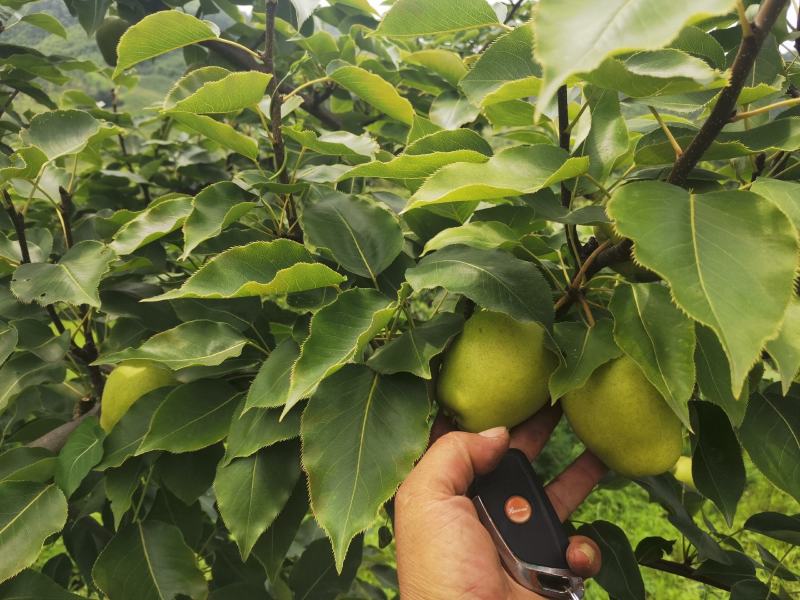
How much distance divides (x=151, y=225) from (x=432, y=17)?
0.54 m

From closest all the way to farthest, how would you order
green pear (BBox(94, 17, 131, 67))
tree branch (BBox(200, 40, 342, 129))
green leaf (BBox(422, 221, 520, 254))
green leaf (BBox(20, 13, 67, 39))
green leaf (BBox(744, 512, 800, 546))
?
green leaf (BBox(422, 221, 520, 254)) → green leaf (BBox(744, 512, 800, 546)) → tree branch (BBox(200, 40, 342, 129)) → green leaf (BBox(20, 13, 67, 39)) → green pear (BBox(94, 17, 131, 67))

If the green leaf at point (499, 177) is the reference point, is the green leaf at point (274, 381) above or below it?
below

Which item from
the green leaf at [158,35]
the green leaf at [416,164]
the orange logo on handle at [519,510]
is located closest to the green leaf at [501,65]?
the green leaf at [416,164]

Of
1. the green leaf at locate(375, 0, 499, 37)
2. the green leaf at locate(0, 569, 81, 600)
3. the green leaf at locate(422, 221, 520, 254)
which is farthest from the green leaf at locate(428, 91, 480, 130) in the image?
the green leaf at locate(0, 569, 81, 600)

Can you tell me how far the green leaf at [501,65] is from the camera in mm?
771

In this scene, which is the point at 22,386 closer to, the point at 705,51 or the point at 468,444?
the point at 468,444

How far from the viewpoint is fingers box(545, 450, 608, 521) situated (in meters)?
0.97

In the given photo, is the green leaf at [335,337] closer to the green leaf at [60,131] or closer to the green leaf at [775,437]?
the green leaf at [775,437]

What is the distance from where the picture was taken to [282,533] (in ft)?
2.87

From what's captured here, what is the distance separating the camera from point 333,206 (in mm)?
931

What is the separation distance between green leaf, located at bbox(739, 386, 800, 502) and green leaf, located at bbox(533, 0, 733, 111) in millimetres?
578

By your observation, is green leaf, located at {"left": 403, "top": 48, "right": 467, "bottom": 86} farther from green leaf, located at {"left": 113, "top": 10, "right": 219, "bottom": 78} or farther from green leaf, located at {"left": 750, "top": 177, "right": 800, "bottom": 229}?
green leaf, located at {"left": 750, "top": 177, "right": 800, "bottom": 229}

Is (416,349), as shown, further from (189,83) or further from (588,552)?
(189,83)

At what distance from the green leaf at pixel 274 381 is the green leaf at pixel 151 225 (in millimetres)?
277
